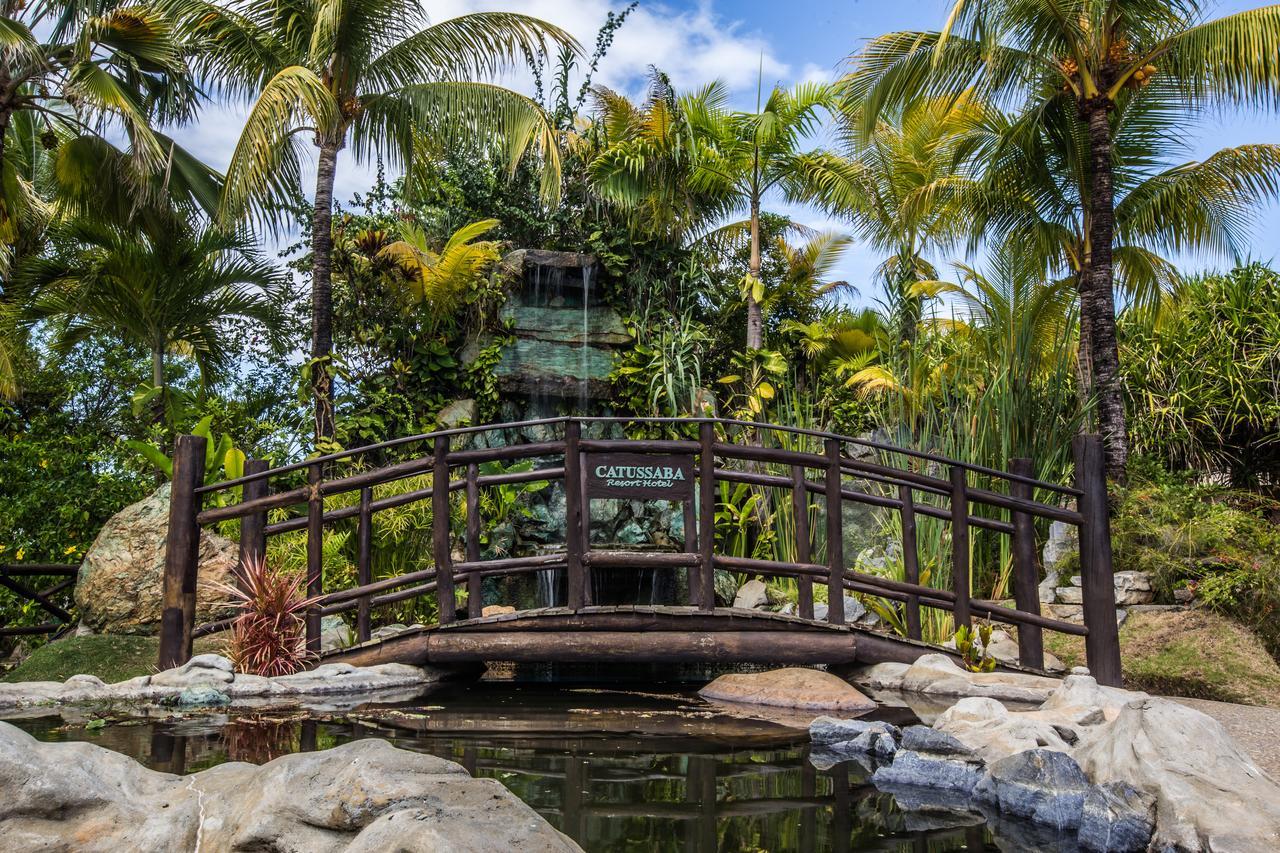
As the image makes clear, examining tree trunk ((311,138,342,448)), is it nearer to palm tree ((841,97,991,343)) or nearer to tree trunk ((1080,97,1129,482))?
palm tree ((841,97,991,343))

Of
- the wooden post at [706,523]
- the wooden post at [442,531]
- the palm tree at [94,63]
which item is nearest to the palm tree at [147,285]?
the palm tree at [94,63]

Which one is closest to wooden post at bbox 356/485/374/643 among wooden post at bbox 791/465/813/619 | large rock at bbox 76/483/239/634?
large rock at bbox 76/483/239/634

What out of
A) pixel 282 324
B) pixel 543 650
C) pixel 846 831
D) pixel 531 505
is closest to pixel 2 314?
pixel 282 324

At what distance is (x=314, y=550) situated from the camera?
759 centimetres

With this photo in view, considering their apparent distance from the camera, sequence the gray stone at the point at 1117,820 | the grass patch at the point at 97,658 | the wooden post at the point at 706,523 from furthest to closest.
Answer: the grass patch at the point at 97,658
the wooden post at the point at 706,523
the gray stone at the point at 1117,820

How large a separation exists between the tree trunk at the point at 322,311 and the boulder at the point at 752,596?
5150mm

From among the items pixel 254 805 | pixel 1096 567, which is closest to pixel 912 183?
pixel 1096 567

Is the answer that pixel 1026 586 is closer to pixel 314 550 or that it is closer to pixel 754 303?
pixel 314 550

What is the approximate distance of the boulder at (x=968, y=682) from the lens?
6441 mm

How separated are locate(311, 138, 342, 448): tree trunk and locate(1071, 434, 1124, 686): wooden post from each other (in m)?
8.22

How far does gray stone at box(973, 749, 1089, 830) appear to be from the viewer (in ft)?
12.6

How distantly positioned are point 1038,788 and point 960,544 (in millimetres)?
3595

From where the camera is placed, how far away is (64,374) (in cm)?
1571

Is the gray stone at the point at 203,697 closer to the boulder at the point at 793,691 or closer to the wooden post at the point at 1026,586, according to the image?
the boulder at the point at 793,691
